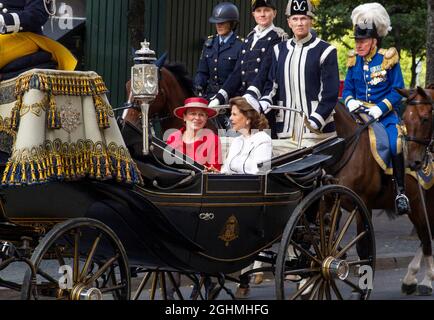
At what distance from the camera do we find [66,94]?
625cm

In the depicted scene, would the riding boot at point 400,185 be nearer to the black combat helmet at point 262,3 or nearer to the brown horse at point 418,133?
the brown horse at point 418,133

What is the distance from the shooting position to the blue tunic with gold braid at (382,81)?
33.5 ft

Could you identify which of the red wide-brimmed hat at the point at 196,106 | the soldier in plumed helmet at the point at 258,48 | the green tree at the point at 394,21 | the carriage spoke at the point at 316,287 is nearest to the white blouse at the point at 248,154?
the red wide-brimmed hat at the point at 196,106

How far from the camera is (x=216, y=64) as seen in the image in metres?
11.2

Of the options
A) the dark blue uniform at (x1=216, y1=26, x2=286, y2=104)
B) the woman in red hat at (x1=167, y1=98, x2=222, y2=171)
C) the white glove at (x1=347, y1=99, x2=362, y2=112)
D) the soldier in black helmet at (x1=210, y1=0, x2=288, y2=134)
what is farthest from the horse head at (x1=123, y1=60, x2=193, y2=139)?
the white glove at (x1=347, y1=99, x2=362, y2=112)

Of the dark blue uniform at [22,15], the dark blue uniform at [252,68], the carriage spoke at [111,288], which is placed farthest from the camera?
the dark blue uniform at [252,68]

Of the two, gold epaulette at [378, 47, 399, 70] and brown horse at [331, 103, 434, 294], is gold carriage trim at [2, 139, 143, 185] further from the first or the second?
gold epaulette at [378, 47, 399, 70]

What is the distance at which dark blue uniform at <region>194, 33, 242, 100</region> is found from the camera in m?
11.1

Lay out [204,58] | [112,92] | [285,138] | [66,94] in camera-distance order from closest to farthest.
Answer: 1. [66,94]
2. [285,138]
3. [204,58]
4. [112,92]

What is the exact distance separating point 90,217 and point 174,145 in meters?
1.44

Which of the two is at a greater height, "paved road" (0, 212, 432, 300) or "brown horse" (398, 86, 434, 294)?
"brown horse" (398, 86, 434, 294)

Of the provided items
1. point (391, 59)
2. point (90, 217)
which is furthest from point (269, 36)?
point (90, 217)

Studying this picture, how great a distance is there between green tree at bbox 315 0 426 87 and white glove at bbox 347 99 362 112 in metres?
11.9

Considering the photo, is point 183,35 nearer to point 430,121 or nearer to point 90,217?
point 430,121
